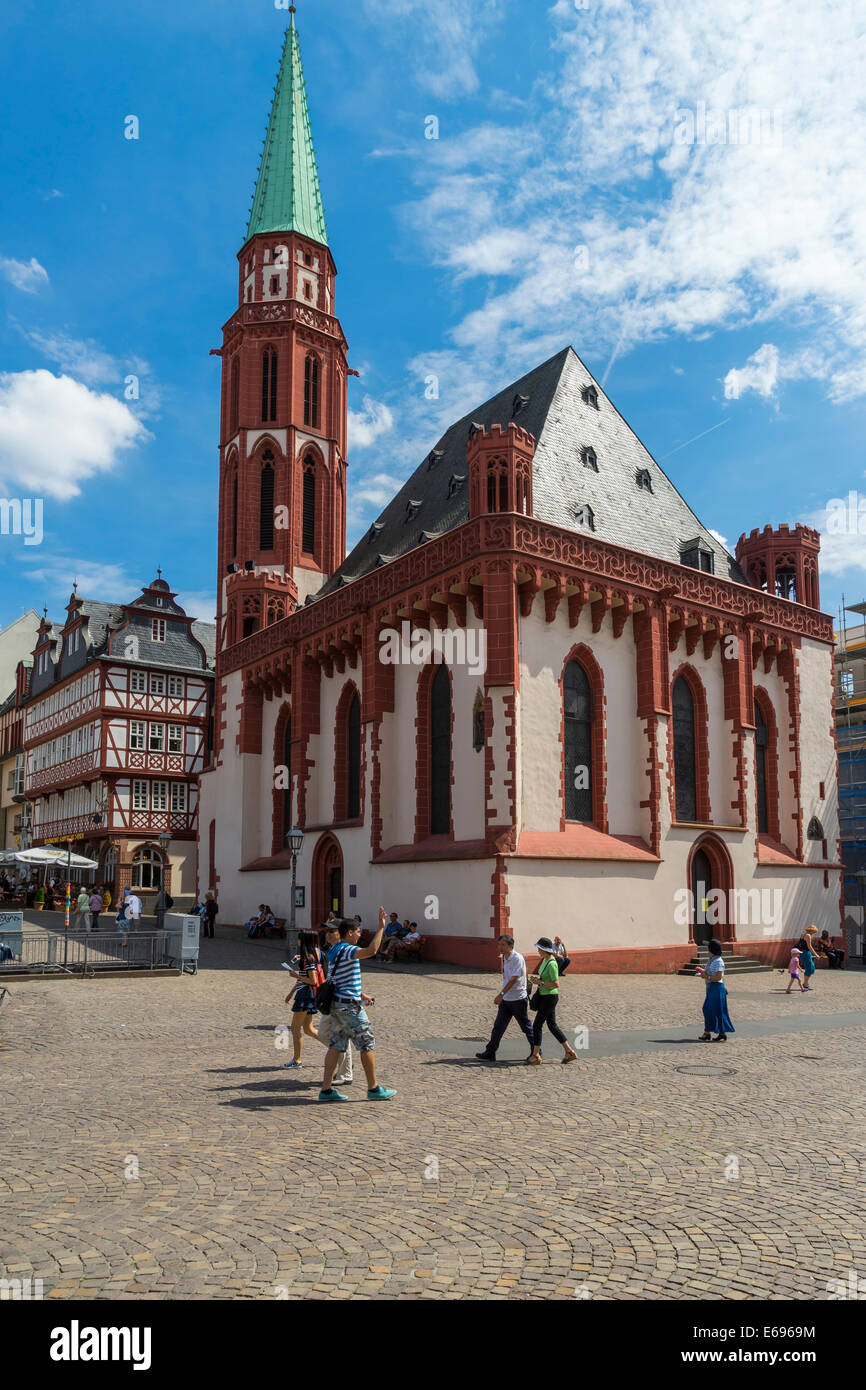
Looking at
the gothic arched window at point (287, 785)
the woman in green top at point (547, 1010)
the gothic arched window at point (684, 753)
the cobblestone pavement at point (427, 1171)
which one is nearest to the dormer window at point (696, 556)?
the gothic arched window at point (684, 753)

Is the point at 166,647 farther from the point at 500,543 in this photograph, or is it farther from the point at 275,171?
the point at 500,543

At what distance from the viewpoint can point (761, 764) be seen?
108 feet

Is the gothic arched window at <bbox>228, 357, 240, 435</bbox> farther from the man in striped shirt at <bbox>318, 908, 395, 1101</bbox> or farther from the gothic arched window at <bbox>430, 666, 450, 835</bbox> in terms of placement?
the man in striped shirt at <bbox>318, 908, 395, 1101</bbox>

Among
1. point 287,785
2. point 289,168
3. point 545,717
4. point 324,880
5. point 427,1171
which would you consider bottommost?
point 427,1171

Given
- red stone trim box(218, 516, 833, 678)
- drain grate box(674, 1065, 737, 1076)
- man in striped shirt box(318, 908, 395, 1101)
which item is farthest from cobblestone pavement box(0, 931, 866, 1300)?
red stone trim box(218, 516, 833, 678)

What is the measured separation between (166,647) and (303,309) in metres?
18.6

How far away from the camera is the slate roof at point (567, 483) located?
2928cm

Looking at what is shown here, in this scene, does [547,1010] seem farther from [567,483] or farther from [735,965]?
[567,483]

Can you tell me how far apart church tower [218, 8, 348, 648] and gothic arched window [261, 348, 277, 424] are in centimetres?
4

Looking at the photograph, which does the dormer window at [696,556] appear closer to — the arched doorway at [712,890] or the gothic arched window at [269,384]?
the arched doorway at [712,890]

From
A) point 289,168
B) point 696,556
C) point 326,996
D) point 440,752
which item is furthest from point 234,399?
point 326,996

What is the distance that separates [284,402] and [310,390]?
184cm
